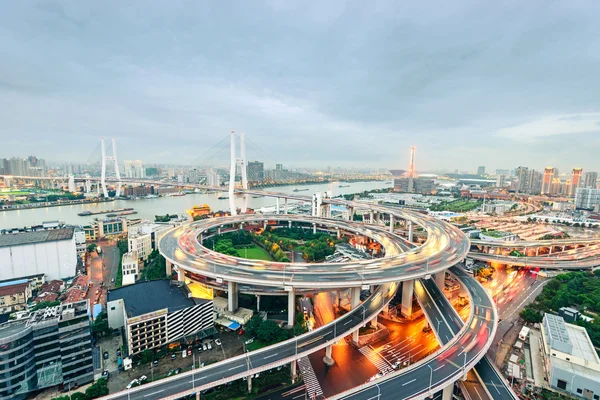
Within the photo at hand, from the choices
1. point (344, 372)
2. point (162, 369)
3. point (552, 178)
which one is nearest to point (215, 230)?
point (162, 369)

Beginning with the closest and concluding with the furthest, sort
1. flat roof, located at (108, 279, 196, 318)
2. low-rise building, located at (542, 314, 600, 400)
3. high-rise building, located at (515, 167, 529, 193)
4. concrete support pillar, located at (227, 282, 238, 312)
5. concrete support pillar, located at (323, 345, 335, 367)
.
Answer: low-rise building, located at (542, 314, 600, 400)
concrete support pillar, located at (323, 345, 335, 367)
flat roof, located at (108, 279, 196, 318)
concrete support pillar, located at (227, 282, 238, 312)
high-rise building, located at (515, 167, 529, 193)

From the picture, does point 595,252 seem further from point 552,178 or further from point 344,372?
point 552,178

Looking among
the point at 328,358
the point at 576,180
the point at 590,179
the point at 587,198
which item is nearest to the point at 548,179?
the point at 576,180

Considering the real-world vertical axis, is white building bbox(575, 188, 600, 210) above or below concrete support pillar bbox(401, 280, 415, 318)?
above

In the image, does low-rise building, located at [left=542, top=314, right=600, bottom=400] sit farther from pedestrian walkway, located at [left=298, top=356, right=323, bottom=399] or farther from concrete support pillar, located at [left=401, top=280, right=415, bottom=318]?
pedestrian walkway, located at [left=298, top=356, right=323, bottom=399]

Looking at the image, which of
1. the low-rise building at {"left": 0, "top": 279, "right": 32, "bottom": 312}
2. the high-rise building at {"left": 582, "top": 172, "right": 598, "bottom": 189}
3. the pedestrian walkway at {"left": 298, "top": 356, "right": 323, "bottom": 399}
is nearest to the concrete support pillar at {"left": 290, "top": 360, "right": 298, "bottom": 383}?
the pedestrian walkway at {"left": 298, "top": 356, "right": 323, "bottom": 399}

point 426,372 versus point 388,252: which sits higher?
point 388,252

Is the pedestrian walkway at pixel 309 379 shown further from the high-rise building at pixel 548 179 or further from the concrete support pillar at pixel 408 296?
the high-rise building at pixel 548 179
